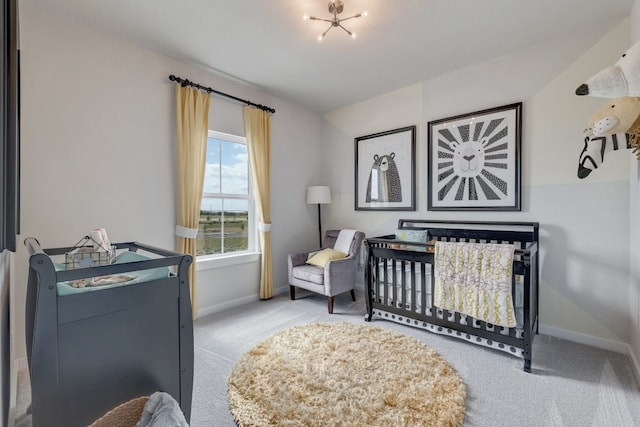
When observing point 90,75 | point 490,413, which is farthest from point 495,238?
point 90,75

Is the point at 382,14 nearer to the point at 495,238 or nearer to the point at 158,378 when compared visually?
the point at 495,238

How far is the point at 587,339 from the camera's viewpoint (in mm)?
2383

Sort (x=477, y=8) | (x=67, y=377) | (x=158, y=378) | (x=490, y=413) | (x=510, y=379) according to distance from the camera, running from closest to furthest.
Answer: (x=67, y=377), (x=158, y=378), (x=490, y=413), (x=510, y=379), (x=477, y=8)

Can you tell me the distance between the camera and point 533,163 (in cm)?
262

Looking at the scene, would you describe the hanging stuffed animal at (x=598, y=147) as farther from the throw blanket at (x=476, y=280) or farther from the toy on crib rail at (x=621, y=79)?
the throw blanket at (x=476, y=280)

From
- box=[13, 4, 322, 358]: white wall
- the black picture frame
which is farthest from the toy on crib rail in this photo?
box=[13, 4, 322, 358]: white wall

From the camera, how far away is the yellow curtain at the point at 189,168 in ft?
9.11

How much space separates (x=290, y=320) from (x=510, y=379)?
182 cm

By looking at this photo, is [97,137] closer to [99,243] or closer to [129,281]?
[99,243]

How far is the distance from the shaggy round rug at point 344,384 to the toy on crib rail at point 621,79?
5.90 ft

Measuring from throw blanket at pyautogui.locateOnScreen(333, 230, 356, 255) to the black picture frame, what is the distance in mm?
984

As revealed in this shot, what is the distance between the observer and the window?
315cm

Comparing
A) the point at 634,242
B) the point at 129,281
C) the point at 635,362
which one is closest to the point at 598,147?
the point at 634,242

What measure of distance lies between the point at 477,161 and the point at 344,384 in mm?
2407
